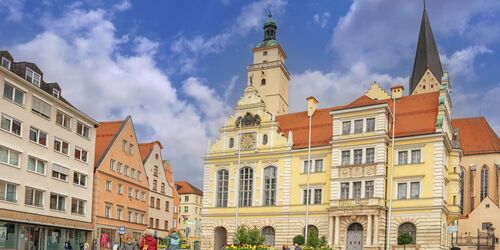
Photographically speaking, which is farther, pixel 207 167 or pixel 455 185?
pixel 207 167

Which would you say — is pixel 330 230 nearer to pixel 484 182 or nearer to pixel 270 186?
pixel 270 186

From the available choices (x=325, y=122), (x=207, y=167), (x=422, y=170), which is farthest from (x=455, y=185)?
(x=207, y=167)

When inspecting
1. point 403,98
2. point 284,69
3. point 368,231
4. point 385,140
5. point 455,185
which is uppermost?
point 284,69

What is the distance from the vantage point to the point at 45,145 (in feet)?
169

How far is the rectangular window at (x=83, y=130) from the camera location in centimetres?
5794

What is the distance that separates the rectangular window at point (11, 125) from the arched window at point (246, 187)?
89.9 ft

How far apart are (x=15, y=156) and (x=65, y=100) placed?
1248 centimetres

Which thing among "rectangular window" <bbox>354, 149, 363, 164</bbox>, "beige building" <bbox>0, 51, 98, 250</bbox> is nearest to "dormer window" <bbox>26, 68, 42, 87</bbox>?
"beige building" <bbox>0, 51, 98, 250</bbox>

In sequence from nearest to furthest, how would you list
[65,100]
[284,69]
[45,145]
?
[45,145], [65,100], [284,69]

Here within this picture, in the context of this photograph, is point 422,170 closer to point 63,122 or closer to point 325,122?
point 325,122

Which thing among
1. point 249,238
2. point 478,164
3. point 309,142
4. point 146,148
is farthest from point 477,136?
point 249,238

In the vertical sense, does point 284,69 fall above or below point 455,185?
above

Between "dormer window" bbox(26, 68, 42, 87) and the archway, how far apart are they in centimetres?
2689

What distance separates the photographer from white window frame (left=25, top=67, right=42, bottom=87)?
50.4 metres
